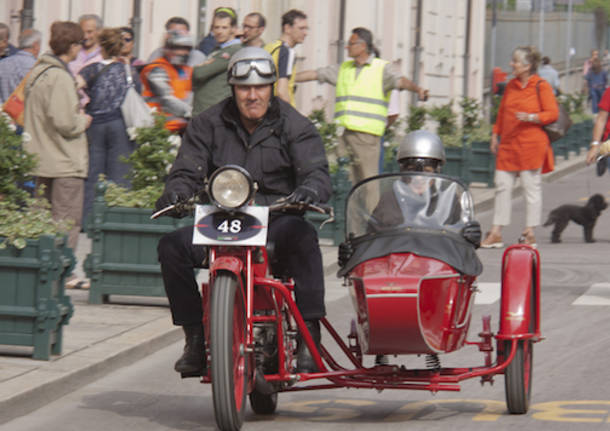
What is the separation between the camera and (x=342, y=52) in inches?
1162

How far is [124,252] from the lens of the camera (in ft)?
38.0

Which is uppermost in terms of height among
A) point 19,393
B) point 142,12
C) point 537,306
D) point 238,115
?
point 142,12

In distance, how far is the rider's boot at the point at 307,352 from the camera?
7531 mm

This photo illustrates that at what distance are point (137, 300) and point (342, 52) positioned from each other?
59.3 feet

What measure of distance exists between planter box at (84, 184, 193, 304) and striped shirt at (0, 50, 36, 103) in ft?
11.0

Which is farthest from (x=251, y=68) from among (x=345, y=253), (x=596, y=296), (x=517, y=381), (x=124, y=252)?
(x=596, y=296)

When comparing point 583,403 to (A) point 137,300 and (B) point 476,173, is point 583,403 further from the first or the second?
(B) point 476,173

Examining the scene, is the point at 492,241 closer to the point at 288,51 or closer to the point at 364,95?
the point at 364,95

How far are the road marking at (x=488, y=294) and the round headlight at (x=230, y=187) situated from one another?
18.4ft

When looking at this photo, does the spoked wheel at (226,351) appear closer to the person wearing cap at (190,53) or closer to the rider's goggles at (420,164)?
the rider's goggles at (420,164)

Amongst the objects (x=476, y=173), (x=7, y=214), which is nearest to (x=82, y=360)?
(x=7, y=214)

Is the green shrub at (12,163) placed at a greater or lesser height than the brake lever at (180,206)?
greater

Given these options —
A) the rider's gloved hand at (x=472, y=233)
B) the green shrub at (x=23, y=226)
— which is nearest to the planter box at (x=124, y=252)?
the green shrub at (x=23, y=226)

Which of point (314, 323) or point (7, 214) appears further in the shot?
point (7, 214)
